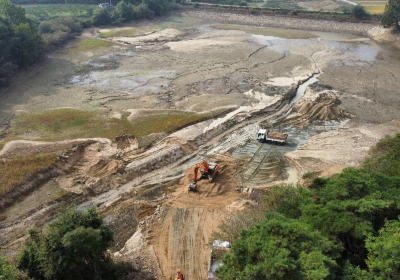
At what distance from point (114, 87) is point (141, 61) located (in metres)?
11.7

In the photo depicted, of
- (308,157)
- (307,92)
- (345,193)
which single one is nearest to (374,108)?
(307,92)

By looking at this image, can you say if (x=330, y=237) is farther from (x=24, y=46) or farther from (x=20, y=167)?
(x=24, y=46)

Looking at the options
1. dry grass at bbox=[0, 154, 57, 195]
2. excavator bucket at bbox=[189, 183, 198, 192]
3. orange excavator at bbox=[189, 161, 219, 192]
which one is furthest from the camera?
orange excavator at bbox=[189, 161, 219, 192]

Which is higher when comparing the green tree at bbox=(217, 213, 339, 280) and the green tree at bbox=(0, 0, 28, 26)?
the green tree at bbox=(0, 0, 28, 26)

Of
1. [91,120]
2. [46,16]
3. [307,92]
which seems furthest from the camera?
[46,16]

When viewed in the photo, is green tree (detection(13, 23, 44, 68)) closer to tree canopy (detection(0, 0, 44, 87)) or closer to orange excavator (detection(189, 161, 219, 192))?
tree canopy (detection(0, 0, 44, 87))

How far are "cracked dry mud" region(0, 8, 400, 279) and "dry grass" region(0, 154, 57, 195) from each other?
139 cm

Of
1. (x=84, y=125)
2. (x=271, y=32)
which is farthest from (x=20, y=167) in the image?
(x=271, y=32)

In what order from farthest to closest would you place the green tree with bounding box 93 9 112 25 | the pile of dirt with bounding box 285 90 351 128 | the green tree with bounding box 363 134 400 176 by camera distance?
the green tree with bounding box 93 9 112 25 → the pile of dirt with bounding box 285 90 351 128 → the green tree with bounding box 363 134 400 176

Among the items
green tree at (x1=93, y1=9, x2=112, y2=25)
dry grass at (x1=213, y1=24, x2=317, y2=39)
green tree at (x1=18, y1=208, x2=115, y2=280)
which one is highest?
green tree at (x1=93, y1=9, x2=112, y2=25)

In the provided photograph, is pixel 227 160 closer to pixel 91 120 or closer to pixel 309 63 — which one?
pixel 91 120

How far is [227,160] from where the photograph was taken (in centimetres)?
3103

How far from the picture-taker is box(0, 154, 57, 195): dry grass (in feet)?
86.6

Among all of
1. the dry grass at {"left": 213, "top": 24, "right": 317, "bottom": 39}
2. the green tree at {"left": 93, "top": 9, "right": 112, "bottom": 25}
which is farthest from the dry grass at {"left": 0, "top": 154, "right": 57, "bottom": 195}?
the dry grass at {"left": 213, "top": 24, "right": 317, "bottom": 39}
